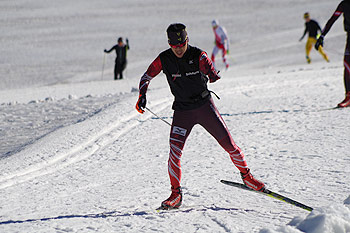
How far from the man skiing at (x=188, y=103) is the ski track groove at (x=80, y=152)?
2031 millimetres

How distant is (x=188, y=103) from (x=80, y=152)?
269 cm

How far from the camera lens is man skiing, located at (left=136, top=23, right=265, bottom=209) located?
4051 mm

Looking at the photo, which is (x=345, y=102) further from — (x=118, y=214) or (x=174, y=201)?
(x=118, y=214)

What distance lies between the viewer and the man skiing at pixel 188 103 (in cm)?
405

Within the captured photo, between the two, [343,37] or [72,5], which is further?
[72,5]

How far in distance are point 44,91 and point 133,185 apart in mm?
8048

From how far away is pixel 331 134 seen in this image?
6500mm

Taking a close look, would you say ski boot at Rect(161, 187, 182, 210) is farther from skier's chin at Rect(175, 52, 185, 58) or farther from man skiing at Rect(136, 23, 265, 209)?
skier's chin at Rect(175, 52, 185, 58)

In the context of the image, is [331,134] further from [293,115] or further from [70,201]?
[70,201]

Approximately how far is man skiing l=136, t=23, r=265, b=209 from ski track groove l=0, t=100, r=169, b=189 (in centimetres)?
203

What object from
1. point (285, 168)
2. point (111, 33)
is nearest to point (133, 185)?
point (285, 168)

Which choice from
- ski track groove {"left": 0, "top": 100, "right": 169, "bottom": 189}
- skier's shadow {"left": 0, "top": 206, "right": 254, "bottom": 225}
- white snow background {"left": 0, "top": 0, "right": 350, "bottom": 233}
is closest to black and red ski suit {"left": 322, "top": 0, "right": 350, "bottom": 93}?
white snow background {"left": 0, "top": 0, "right": 350, "bottom": 233}

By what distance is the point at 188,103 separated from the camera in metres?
4.14

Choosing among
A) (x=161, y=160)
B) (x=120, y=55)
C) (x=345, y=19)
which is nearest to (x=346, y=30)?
(x=345, y=19)
